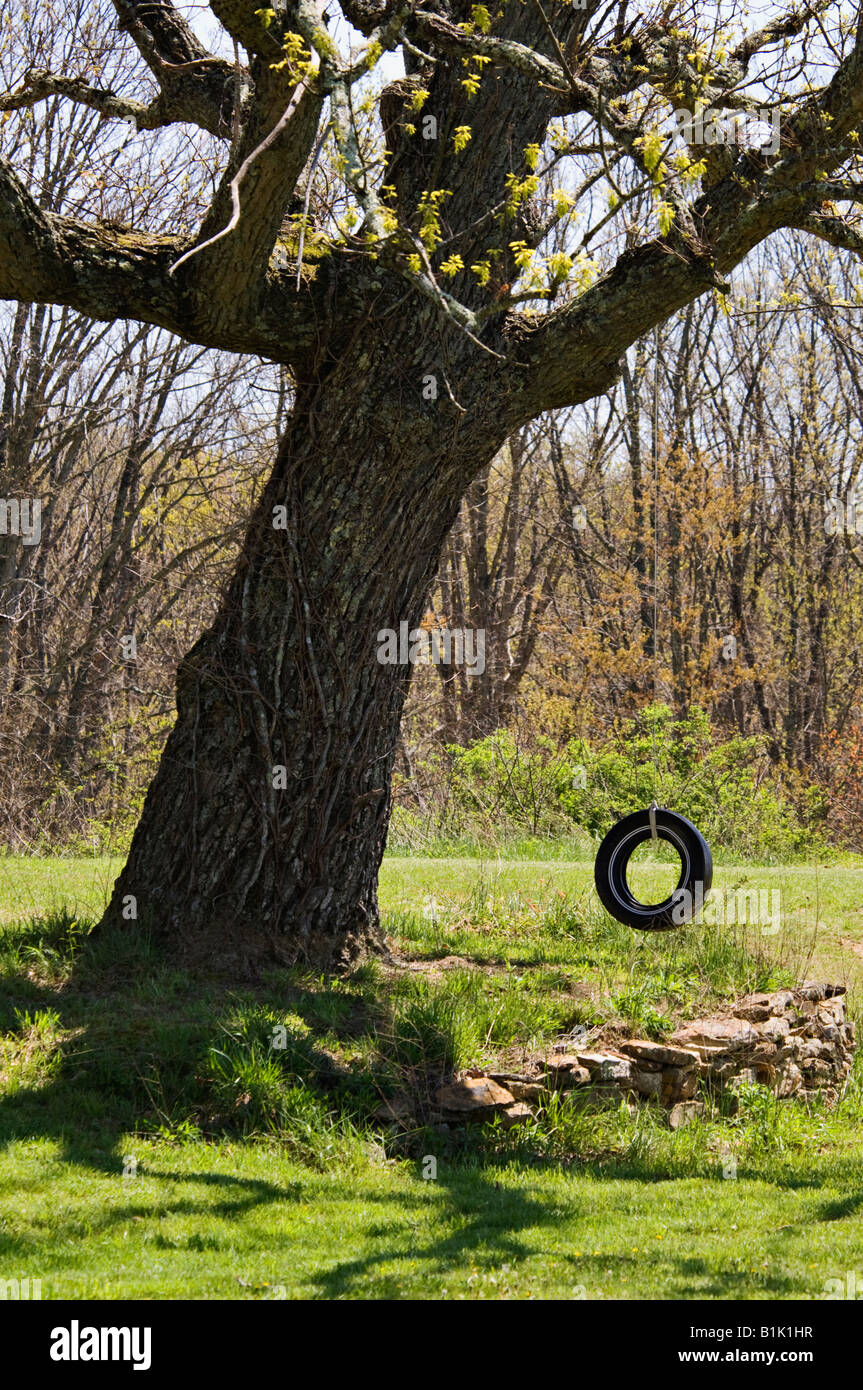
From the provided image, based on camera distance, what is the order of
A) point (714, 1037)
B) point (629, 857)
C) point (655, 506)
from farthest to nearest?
point (655, 506) → point (629, 857) → point (714, 1037)

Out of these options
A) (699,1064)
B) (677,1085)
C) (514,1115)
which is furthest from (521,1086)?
(699,1064)

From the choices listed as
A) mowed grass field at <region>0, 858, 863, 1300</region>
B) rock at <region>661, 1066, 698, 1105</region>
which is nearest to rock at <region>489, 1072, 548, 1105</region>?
mowed grass field at <region>0, 858, 863, 1300</region>

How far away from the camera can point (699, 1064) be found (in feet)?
25.1

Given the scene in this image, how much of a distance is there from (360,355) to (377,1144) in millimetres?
4519

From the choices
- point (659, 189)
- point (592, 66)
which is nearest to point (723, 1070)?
point (659, 189)

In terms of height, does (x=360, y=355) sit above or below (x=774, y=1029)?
above

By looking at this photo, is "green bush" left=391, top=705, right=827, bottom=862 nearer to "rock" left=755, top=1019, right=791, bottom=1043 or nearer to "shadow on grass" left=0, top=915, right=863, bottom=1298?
"rock" left=755, top=1019, right=791, bottom=1043

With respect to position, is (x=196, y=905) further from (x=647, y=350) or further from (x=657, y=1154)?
(x=647, y=350)

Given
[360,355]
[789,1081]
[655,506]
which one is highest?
[655,506]

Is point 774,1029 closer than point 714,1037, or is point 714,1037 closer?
point 714,1037

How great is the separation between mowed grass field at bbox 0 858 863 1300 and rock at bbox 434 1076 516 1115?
12cm

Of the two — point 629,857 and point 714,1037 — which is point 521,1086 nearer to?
point 714,1037

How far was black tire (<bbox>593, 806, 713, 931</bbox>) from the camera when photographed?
882cm

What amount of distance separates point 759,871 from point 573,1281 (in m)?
8.61
